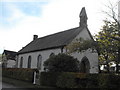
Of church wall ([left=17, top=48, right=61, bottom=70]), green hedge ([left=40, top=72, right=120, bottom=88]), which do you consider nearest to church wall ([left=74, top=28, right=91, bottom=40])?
church wall ([left=17, top=48, right=61, bottom=70])

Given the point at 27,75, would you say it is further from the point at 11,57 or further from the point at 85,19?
the point at 11,57

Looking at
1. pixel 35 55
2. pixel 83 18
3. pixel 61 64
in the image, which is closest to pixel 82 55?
pixel 83 18

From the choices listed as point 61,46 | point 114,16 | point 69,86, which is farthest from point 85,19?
point 69,86

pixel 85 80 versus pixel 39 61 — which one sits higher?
pixel 39 61

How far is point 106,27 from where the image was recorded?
15633 mm

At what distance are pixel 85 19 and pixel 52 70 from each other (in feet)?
52.4

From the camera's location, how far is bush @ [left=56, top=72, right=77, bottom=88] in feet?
46.4

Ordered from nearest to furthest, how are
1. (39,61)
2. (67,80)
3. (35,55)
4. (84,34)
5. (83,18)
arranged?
(67,80), (84,34), (83,18), (39,61), (35,55)

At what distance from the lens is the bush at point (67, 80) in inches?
556

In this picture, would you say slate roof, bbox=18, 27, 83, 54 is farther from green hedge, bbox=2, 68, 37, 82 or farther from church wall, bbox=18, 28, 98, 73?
green hedge, bbox=2, 68, 37, 82

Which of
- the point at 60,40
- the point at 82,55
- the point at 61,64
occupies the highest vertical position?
the point at 60,40

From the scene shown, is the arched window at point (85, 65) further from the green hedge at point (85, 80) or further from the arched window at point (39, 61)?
the green hedge at point (85, 80)

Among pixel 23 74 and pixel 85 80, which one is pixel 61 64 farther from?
pixel 23 74

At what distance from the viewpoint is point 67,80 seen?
47.6 feet
